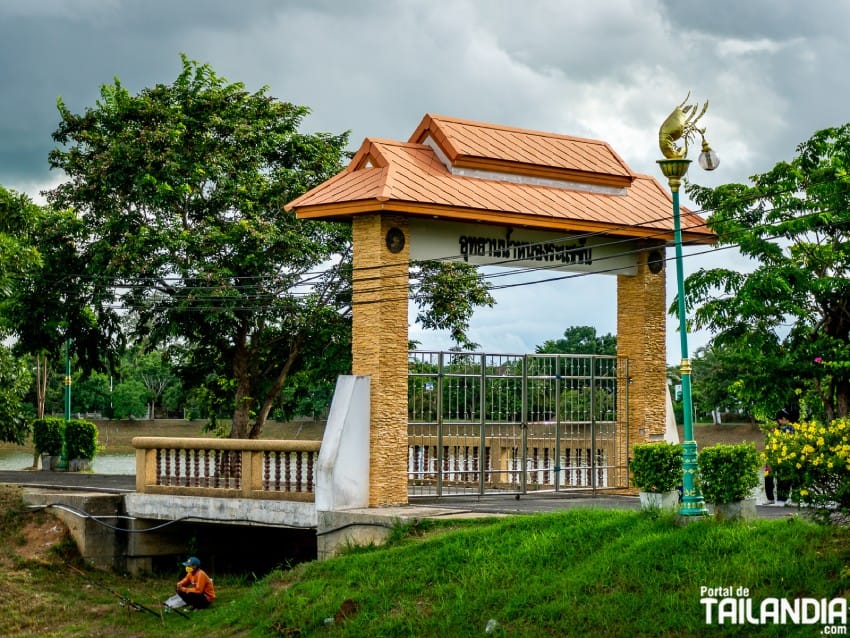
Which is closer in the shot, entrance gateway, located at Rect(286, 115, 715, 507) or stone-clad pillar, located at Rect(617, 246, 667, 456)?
entrance gateway, located at Rect(286, 115, 715, 507)

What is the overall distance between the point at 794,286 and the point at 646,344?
19.4 feet

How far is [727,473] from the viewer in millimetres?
15125

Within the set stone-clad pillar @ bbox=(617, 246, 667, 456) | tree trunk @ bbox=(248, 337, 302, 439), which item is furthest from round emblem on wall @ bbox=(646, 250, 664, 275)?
tree trunk @ bbox=(248, 337, 302, 439)

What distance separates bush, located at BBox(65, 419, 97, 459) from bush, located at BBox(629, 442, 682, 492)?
22.4m

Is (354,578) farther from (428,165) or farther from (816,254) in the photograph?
(816,254)

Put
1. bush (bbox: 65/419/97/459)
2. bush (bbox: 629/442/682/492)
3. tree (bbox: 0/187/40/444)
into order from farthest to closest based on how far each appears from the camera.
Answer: bush (bbox: 65/419/97/459), tree (bbox: 0/187/40/444), bush (bbox: 629/442/682/492)

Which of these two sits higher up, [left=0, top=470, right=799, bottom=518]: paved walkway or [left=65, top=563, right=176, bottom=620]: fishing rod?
[left=0, top=470, right=799, bottom=518]: paved walkway

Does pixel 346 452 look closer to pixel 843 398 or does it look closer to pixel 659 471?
pixel 659 471

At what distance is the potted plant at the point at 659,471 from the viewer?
15978mm

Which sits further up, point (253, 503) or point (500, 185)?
point (500, 185)

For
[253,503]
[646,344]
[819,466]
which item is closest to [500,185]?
[646,344]

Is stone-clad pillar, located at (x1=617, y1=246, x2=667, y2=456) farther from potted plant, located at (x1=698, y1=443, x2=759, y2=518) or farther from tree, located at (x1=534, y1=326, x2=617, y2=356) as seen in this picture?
tree, located at (x1=534, y1=326, x2=617, y2=356)

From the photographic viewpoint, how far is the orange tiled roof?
60.2ft

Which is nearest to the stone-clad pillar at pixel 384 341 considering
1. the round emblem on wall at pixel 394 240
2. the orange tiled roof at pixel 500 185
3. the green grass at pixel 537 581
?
the round emblem on wall at pixel 394 240
